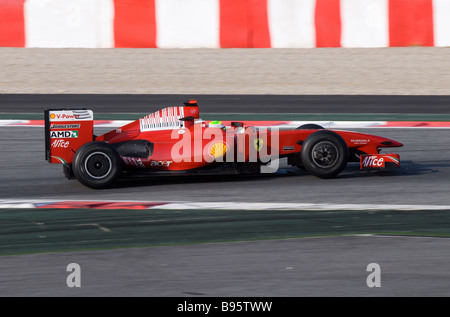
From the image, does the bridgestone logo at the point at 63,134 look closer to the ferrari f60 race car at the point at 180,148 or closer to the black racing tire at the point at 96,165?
the ferrari f60 race car at the point at 180,148

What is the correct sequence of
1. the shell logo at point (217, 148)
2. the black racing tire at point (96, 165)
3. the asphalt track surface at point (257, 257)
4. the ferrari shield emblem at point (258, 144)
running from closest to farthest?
1. the asphalt track surface at point (257, 257)
2. the black racing tire at point (96, 165)
3. the shell logo at point (217, 148)
4. the ferrari shield emblem at point (258, 144)

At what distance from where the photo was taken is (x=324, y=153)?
28.1 ft

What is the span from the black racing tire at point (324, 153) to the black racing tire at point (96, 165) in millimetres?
2061

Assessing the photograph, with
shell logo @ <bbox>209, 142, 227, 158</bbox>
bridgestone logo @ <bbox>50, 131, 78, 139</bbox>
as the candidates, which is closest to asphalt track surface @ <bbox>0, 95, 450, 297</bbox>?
shell logo @ <bbox>209, 142, 227, 158</bbox>

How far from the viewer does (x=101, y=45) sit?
19.6 metres

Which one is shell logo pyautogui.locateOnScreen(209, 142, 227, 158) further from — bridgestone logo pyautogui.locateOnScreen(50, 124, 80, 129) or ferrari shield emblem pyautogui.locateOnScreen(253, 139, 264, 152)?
bridgestone logo pyautogui.locateOnScreen(50, 124, 80, 129)

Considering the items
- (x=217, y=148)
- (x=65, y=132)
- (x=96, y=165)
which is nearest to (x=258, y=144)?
(x=217, y=148)

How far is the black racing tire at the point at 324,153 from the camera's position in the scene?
8508 millimetres

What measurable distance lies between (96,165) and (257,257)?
9.82 ft

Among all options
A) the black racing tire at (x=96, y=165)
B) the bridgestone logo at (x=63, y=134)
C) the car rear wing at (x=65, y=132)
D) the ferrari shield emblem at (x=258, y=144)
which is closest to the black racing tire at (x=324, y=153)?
the ferrari shield emblem at (x=258, y=144)
